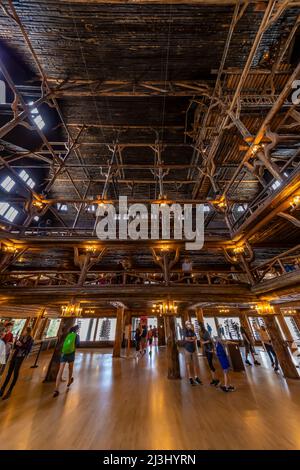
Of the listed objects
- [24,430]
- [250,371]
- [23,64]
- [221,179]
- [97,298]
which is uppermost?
[23,64]

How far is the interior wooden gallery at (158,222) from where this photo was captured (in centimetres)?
365

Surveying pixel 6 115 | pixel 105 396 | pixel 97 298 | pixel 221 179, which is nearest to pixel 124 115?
pixel 6 115

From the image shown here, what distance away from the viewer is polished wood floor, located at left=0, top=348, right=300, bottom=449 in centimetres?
280

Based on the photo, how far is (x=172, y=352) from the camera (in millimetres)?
6305

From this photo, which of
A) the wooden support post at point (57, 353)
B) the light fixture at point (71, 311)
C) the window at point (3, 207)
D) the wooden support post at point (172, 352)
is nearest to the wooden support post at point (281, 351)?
the wooden support post at point (172, 352)

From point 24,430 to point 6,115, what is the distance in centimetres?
1204

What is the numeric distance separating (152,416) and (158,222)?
583 centimetres

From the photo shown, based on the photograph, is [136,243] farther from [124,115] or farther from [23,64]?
[23,64]

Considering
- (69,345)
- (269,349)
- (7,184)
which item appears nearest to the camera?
(69,345)

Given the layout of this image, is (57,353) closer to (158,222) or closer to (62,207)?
(158,222)

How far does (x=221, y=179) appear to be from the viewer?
10805mm

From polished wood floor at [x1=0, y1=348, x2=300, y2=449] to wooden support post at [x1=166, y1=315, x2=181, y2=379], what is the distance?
0.34 metres

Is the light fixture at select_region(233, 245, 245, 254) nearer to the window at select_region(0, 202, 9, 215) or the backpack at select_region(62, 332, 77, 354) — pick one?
the backpack at select_region(62, 332, 77, 354)

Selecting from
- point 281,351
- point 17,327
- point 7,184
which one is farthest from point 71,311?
point 17,327
